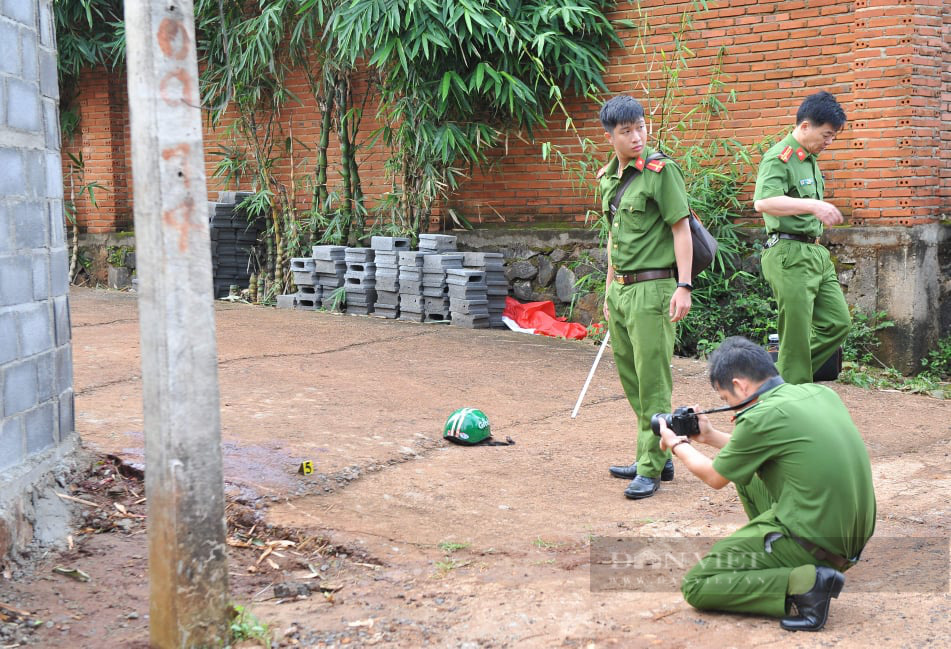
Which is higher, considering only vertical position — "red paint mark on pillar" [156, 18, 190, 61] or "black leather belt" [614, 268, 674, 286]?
"red paint mark on pillar" [156, 18, 190, 61]

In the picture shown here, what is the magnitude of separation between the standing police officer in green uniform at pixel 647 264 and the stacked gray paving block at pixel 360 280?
18.2ft

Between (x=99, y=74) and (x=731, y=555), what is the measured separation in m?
12.0

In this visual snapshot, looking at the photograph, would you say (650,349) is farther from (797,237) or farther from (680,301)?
(797,237)

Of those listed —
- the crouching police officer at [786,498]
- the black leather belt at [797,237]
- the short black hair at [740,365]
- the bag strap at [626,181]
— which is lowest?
the crouching police officer at [786,498]

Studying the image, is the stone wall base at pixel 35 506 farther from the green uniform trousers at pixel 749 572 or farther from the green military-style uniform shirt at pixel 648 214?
the green military-style uniform shirt at pixel 648 214

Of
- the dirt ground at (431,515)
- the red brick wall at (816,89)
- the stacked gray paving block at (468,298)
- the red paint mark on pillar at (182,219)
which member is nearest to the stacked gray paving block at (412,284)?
the stacked gray paving block at (468,298)

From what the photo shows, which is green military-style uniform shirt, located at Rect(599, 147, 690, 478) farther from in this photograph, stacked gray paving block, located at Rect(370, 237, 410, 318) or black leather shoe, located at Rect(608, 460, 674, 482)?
stacked gray paving block, located at Rect(370, 237, 410, 318)

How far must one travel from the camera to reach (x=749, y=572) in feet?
10.9

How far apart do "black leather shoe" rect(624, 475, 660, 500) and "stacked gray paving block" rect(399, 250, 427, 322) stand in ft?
17.0

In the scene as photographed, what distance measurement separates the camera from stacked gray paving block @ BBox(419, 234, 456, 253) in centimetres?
988

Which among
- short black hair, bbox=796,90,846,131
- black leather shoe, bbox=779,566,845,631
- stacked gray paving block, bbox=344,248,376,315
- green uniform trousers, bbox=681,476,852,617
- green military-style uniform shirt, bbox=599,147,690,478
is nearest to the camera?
black leather shoe, bbox=779,566,845,631

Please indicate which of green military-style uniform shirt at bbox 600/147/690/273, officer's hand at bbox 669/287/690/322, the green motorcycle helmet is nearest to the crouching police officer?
officer's hand at bbox 669/287/690/322

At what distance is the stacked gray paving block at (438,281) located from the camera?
9625mm

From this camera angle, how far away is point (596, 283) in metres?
9.55
